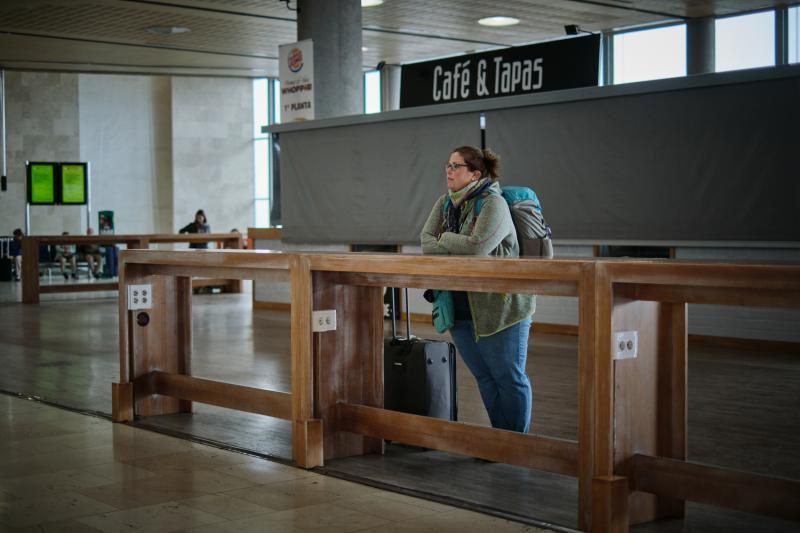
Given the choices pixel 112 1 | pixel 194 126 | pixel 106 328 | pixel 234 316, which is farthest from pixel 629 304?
pixel 194 126

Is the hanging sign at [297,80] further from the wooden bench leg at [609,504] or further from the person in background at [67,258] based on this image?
the person in background at [67,258]

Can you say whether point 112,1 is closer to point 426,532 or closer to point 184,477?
point 184,477

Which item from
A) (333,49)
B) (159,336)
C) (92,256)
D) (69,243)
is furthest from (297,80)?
(92,256)

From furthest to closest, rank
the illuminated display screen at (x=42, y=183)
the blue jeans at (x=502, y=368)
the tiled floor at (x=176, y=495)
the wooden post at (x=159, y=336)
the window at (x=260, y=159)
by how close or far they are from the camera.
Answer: the window at (x=260, y=159), the illuminated display screen at (x=42, y=183), the wooden post at (x=159, y=336), the blue jeans at (x=502, y=368), the tiled floor at (x=176, y=495)

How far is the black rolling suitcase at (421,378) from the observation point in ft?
16.7

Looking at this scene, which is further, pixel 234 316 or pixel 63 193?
pixel 63 193

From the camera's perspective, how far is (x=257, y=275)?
5164mm

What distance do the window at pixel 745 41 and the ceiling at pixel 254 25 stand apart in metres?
0.36

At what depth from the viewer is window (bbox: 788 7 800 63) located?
14.4m

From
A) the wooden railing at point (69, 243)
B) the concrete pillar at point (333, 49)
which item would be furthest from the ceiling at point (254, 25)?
the wooden railing at point (69, 243)

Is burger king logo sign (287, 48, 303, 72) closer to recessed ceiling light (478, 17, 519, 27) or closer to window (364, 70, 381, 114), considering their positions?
recessed ceiling light (478, 17, 519, 27)

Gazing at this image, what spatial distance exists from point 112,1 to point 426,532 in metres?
12.0

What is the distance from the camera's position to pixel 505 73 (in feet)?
32.7

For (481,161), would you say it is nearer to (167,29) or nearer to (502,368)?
(502,368)
